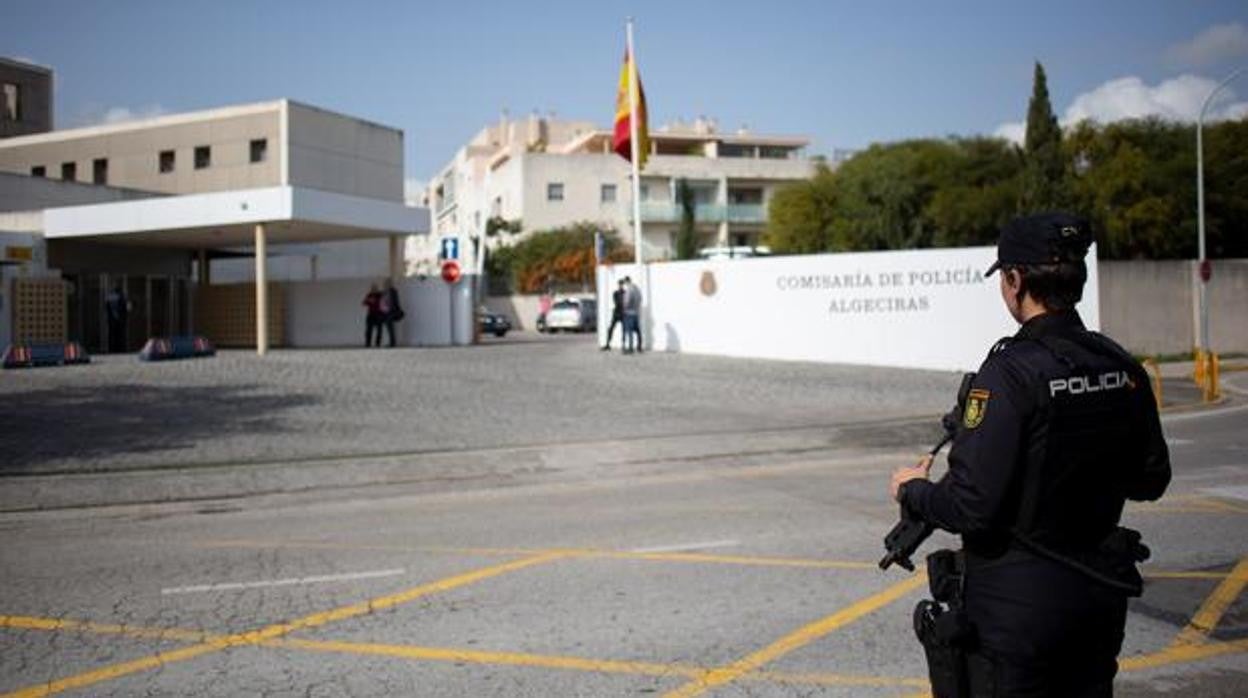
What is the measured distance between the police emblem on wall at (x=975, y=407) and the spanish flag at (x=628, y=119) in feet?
80.1

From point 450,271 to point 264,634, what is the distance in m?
23.8

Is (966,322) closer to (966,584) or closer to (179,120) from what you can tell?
(966,584)

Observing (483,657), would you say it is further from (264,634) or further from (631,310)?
(631,310)

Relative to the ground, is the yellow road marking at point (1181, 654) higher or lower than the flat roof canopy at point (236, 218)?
lower

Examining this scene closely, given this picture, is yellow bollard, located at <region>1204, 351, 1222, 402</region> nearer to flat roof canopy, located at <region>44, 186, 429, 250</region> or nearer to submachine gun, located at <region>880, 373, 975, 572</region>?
submachine gun, located at <region>880, 373, 975, 572</region>

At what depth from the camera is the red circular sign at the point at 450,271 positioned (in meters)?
28.2

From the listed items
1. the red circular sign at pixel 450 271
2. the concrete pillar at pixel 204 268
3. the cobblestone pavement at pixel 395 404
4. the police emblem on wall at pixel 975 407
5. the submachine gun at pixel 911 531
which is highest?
the concrete pillar at pixel 204 268

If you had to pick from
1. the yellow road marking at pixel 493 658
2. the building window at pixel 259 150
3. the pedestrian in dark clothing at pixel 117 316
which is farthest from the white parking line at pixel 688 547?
the building window at pixel 259 150

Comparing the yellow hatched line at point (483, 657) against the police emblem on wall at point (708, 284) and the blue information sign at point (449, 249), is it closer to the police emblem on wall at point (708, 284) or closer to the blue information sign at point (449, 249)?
the police emblem on wall at point (708, 284)

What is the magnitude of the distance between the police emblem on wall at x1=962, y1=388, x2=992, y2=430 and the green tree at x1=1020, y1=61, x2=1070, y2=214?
36.4m

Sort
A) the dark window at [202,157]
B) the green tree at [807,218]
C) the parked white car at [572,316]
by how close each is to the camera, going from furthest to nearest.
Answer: the green tree at [807,218]
the parked white car at [572,316]
the dark window at [202,157]

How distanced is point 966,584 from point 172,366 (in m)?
21.4

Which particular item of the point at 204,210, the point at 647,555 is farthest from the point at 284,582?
the point at 204,210

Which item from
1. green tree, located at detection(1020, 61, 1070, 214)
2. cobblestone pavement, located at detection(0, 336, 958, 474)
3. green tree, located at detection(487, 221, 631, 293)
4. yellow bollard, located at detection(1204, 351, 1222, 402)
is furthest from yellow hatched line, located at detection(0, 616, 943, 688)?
green tree, located at detection(487, 221, 631, 293)
